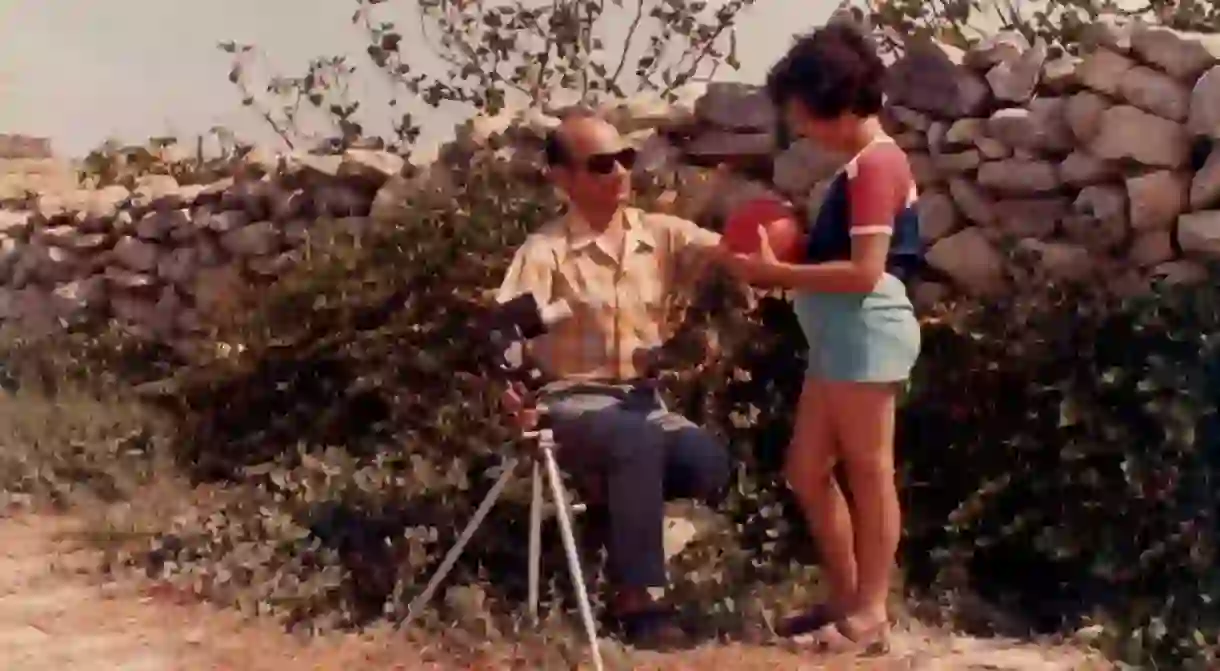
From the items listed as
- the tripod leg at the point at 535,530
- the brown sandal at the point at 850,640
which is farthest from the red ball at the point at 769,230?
the brown sandal at the point at 850,640

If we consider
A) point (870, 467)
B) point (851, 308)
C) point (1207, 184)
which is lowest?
point (870, 467)

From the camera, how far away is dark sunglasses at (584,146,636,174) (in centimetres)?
405

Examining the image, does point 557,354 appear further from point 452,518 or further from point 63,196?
point 63,196

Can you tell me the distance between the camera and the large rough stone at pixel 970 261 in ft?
17.4

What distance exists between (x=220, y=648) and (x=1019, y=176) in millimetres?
3140

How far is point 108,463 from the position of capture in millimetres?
6434

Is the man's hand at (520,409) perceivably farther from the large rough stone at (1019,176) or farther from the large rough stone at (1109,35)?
the large rough stone at (1109,35)

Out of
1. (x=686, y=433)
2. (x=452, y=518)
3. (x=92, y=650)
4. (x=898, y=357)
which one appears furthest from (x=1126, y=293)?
(x=92, y=650)

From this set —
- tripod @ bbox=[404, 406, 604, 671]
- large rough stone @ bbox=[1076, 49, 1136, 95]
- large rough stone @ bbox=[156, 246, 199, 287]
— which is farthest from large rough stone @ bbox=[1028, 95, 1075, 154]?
large rough stone @ bbox=[156, 246, 199, 287]

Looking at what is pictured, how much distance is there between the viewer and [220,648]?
4.31 meters

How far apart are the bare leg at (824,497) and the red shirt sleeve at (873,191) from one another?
51cm

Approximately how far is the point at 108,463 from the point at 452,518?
2175mm

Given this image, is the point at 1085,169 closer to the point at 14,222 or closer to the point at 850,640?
the point at 850,640

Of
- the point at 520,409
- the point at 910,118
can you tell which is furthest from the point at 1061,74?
the point at 520,409
